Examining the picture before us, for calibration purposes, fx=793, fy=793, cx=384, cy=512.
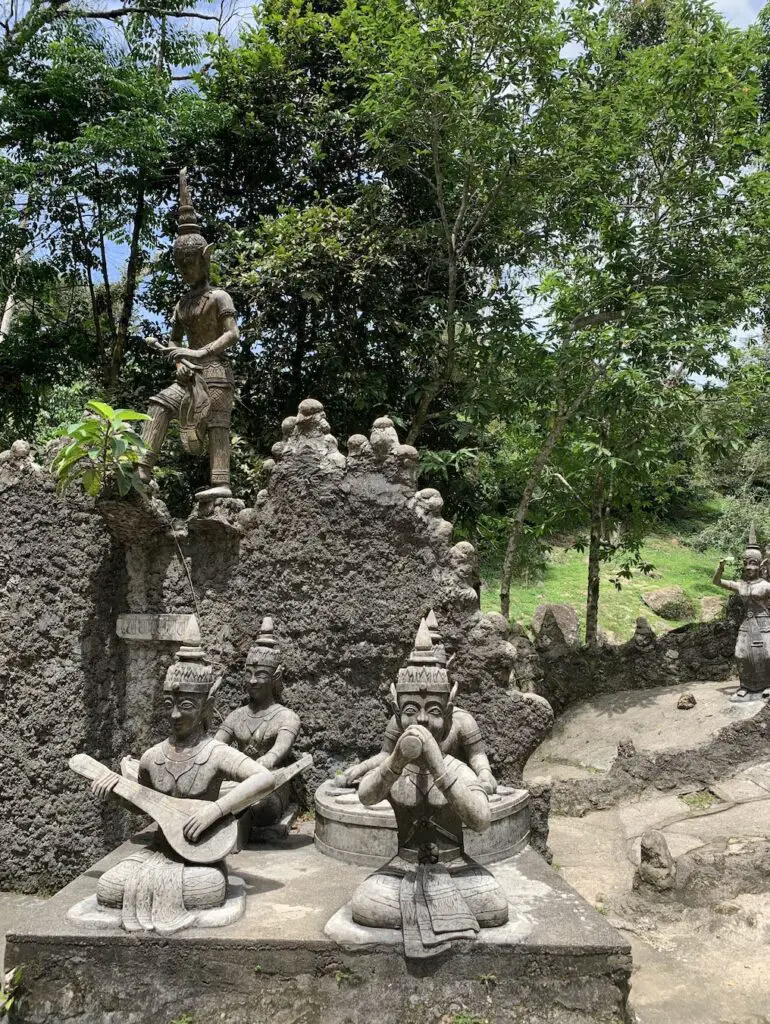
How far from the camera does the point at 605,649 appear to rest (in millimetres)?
12953

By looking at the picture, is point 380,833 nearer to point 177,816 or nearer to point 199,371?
point 177,816

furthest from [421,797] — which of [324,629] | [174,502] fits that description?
[174,502]

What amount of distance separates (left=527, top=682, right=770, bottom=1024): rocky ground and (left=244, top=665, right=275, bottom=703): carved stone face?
330cm

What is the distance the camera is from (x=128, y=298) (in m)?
12.6

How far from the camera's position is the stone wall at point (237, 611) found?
6.62 metres

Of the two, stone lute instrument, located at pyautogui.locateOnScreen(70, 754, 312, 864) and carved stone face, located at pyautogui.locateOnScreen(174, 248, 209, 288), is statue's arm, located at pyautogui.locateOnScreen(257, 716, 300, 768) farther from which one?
carved stone face, located at pyautogui.locateOnScreen(174, 248, 209, 288)

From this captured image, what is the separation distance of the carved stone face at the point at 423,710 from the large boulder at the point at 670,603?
1555 centimetres

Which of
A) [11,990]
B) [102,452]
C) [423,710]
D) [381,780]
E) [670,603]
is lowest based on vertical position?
[11,990]

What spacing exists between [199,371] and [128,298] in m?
6.50

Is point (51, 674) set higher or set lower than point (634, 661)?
higher

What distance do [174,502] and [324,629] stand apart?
5.58 meters

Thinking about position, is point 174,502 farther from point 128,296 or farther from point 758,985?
point 758,985

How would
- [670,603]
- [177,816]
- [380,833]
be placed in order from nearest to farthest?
1. [177,816]
2. [380,833]
3. [670,603]

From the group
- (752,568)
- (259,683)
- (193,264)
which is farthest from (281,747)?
(752,568)
